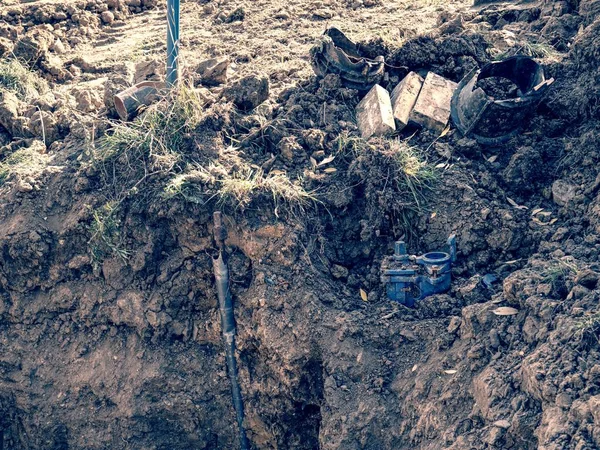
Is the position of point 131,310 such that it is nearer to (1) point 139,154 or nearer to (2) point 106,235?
(2) point 106,235

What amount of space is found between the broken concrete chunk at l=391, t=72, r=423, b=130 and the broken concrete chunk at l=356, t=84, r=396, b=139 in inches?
1.5

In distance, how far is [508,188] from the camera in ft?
14.9

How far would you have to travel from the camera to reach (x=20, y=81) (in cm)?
580

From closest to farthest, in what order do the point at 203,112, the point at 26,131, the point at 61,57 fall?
1. the point at 203,112
2. the point at 26,131
3. the point at 61,57

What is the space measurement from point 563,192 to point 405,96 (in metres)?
1.15

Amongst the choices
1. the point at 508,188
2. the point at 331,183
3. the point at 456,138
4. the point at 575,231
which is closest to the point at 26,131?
the point at 331,183

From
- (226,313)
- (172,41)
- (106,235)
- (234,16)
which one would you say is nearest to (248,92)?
(172,41)

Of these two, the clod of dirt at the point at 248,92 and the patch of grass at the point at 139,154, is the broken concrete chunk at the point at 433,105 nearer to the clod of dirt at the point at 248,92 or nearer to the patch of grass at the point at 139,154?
the clod of dirt at the point at 248,92

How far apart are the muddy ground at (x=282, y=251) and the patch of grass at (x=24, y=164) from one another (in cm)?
1

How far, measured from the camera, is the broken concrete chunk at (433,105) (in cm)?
484

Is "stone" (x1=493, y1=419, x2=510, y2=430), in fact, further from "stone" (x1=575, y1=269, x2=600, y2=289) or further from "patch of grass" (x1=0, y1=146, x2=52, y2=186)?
"patch of grass" (x1=0, y1=146, x2=52, y2=186)

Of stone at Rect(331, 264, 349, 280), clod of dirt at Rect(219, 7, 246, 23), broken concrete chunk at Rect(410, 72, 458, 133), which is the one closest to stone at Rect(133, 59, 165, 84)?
clod of dirt at Rect(219, 7, 246, 23)

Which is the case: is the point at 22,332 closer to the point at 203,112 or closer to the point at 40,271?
the point at 40,271

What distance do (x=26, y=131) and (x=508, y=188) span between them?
3.21m
